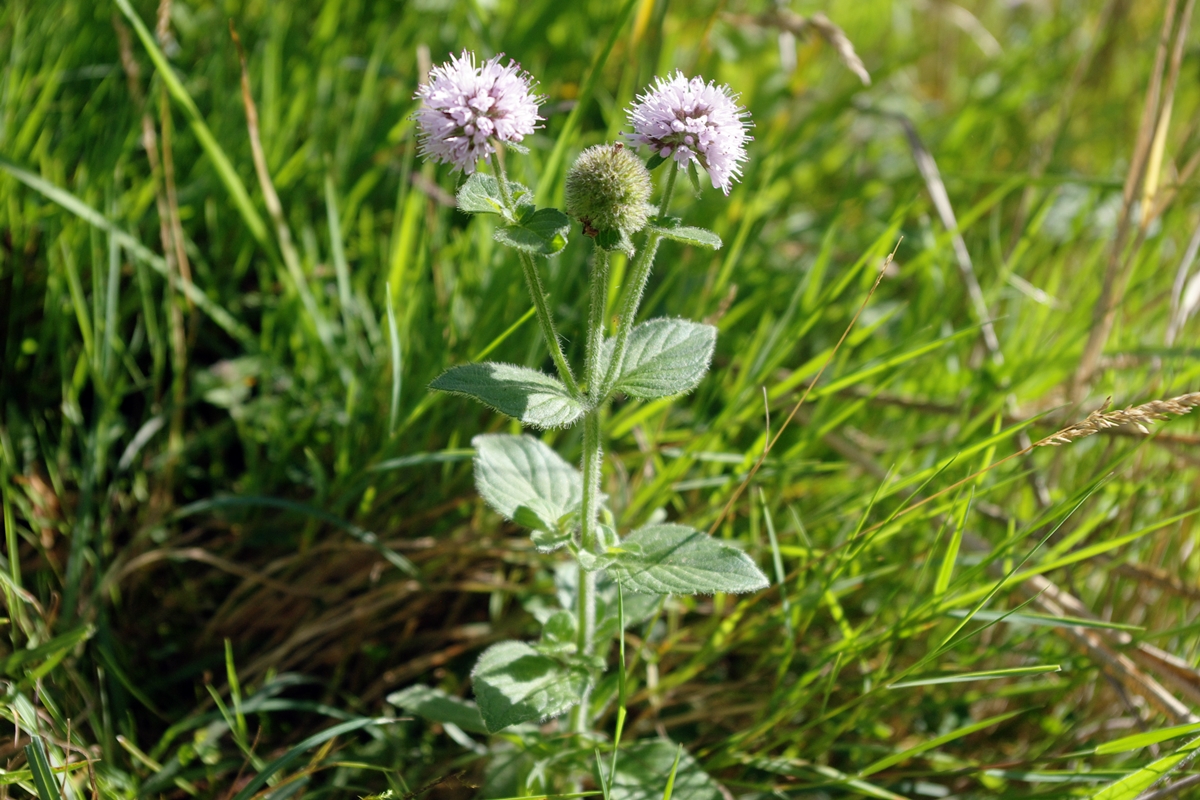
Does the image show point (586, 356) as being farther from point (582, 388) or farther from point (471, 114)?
point (471, 114)

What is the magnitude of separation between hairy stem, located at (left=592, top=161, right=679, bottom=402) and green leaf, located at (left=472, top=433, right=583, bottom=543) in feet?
0.73

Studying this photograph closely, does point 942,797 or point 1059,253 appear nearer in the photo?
point 942,797

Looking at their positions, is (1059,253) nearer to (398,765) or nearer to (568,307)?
(568,307)

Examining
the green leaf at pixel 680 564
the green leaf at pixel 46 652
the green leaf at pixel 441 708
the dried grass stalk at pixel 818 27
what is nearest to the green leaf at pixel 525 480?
the green leaf at pixel 680 564

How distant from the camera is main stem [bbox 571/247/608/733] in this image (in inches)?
56.0

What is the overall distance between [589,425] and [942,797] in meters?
1.05

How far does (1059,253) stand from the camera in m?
2.80

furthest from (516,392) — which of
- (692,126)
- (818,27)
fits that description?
(818,27)

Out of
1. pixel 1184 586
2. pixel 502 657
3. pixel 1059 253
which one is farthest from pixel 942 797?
pixel 1059 253

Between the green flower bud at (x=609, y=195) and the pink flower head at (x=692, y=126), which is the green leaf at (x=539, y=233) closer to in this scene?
the green flower bud at (x=609, y=195)

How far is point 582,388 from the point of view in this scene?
1521 millimetres

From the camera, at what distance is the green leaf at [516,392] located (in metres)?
1.36

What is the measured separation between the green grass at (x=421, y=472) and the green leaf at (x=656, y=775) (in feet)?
0.17

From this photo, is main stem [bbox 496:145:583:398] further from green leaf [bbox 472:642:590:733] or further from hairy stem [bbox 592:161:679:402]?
green leaf [bbox 472:642:590:733]
